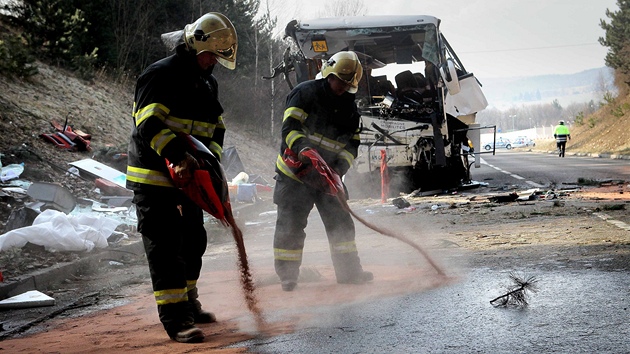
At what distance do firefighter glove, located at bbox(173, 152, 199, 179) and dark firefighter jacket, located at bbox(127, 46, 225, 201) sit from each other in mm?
31

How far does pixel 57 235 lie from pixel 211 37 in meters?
4.04

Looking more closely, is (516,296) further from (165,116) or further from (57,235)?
(57,235)

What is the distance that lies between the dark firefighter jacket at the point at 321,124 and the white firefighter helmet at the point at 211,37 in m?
1.27

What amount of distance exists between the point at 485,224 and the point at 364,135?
538cm

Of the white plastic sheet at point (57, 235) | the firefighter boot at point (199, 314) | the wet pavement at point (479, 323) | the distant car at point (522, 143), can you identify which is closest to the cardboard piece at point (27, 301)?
the white plastic sheet at point (57, 235)

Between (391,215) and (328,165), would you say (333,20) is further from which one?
(328,165)

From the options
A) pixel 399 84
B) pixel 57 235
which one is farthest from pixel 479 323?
pixel 399 84

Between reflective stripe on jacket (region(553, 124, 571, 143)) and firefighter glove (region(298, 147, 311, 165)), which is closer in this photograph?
firefighter glove (region(298, 147, 311, 165))

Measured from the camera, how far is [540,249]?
679cm

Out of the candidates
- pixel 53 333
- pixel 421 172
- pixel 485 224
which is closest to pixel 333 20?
pixel 421 172

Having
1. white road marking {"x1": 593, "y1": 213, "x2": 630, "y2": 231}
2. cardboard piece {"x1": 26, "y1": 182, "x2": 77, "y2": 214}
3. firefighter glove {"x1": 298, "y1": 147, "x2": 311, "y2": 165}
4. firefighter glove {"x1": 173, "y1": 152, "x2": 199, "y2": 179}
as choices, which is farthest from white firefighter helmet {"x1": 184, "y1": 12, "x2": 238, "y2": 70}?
cardboard piece {"x1": 26, "y1": 182, "x2": 77, "y2": 214}

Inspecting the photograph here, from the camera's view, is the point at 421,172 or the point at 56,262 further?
the point at 421,172

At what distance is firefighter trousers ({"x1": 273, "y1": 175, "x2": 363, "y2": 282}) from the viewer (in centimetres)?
591

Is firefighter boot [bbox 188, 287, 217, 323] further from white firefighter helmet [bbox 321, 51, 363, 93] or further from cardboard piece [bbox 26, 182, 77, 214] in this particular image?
cardboard piece [bbox 26, 182, 77, 214]
